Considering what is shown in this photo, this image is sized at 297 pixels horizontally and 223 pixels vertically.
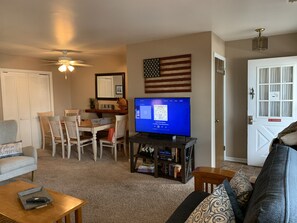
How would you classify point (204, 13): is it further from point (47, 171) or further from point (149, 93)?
point (47, 171)

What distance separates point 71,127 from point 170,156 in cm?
239

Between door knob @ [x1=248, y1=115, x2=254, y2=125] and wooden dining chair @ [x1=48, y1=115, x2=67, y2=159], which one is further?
wooden dining chair @ [x1=48, y1=115, x2=67, y2=159]

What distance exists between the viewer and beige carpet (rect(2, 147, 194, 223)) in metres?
2.73

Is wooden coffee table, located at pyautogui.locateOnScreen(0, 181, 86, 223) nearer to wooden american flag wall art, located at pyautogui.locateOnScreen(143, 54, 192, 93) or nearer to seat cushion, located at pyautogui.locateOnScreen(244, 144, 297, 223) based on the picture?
seat cushion, located at pyautogui.locateOnScreen(244, 144, 297, 223)

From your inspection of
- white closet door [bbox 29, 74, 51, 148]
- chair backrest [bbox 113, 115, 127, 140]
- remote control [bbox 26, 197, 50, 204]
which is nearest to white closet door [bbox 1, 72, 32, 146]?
white closet door [bbox 29, 74, 51, 148]

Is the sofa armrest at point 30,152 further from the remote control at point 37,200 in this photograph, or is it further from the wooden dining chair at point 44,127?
the wooden dining chair at point 44,127

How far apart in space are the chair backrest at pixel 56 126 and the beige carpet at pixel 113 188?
0.61 meters

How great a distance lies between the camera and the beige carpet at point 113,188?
8.96 ft

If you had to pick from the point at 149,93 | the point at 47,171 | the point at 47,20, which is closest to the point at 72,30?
the point at 47,20

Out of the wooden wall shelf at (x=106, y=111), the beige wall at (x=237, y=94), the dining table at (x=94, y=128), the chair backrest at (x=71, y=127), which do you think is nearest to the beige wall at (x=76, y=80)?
the wooden wall shelf at (x=106, y=111)

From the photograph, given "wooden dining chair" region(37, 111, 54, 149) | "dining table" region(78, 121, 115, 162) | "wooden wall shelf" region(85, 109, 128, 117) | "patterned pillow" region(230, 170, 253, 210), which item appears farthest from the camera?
"wooden dining chair" region(37, 111, 54, 149)

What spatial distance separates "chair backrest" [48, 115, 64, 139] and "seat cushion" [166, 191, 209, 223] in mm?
3848

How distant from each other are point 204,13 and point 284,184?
239 cm

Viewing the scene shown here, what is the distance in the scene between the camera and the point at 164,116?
12.6ft
